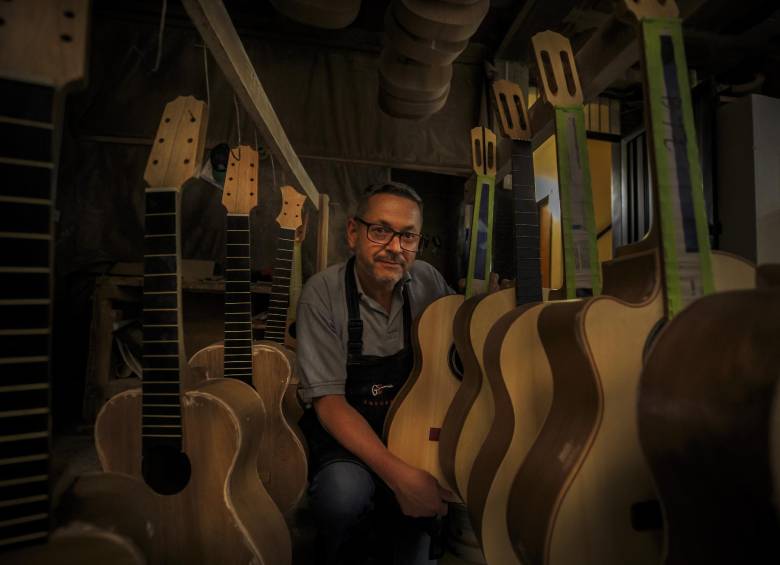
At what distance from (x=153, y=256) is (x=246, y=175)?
0.77 meters

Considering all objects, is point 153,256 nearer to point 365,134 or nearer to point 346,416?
point 346,416

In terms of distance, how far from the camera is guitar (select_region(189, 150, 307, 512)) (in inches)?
71.6

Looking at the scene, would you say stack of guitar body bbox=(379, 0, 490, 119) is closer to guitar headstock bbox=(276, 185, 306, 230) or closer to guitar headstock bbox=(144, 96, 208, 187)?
guitar headstock bbox=(276, 185, 306, 230)

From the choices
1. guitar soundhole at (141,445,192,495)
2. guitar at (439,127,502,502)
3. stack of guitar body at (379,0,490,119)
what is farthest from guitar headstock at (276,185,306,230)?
guitar soundhole at (141,445,192,495)

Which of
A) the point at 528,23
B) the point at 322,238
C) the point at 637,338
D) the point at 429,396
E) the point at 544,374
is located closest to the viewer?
the point at 637,338

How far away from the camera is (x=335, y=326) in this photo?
165 cm

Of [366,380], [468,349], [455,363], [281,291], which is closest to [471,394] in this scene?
[468,349]

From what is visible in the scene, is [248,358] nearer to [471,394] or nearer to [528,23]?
[471,394]

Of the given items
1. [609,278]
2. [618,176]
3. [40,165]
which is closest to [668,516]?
[609,278]

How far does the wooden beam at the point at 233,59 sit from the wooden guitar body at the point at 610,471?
3.51 ft

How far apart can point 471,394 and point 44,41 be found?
1.21 metres

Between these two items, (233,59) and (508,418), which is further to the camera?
(233,59)

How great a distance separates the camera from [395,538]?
5.15ft

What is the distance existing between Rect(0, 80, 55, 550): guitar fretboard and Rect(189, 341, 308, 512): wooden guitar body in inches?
43.4
